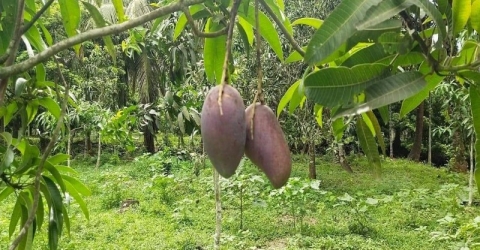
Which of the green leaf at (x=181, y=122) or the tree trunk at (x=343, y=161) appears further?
the tree trunk at (x=343, y=161)

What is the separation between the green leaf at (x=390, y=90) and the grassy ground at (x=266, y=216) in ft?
8.86

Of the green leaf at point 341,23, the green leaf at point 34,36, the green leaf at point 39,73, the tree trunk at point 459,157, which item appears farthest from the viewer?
the tree trunk at point 459,157

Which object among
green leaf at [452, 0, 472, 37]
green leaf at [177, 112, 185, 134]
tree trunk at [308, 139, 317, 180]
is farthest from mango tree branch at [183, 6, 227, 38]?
tree trunk at [308, 139, 317, 180]

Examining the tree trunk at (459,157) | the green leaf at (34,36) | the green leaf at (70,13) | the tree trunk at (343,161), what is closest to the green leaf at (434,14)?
the green leaf at (70,13)

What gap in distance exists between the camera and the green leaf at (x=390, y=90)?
0.47m

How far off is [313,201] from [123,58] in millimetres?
5070

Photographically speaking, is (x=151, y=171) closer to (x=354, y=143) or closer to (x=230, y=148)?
(x=354, y=143)

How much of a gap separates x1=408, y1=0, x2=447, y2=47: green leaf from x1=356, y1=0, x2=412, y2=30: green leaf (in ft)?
0.05

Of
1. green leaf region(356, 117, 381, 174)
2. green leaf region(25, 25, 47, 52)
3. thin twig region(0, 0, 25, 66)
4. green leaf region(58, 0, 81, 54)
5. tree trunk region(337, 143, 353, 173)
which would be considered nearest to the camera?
thin twig region(0, 0, 25, 66)

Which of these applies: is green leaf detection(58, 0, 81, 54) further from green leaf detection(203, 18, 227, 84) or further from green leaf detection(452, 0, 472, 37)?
green leaf detection(452, 0, 472, 37)

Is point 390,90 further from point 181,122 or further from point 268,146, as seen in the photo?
point 181,122

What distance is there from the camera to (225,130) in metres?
0.45

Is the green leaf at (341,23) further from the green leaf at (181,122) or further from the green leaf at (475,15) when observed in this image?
the green leaf at (181,122)

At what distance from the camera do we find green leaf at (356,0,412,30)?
0.44 m
